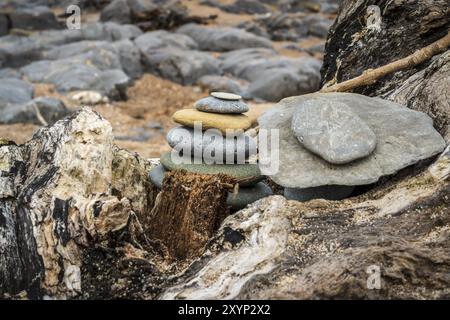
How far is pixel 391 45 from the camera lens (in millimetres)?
5855

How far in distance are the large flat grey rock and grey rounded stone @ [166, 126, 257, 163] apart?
0.20 metres

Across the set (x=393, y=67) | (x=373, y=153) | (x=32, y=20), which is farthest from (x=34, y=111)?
(x=32, y=20)

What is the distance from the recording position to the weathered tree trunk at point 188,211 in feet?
12.4

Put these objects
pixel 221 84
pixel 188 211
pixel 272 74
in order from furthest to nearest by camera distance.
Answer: pixel 272 74 < pixel 221 84 < pixel 188 211

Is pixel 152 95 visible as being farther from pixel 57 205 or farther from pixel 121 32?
pixel 57 205

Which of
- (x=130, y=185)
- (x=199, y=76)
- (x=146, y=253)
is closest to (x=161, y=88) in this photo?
(x=199, y=76)

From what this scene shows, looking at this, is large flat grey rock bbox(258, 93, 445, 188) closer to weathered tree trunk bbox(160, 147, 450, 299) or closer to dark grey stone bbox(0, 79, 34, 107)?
weathered tree trunk bbox(160, 147, 450, 299)

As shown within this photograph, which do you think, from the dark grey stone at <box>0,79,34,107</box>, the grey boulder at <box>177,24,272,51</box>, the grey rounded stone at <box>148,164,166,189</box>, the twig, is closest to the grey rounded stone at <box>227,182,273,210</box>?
the grey rounded stone at <box>148,164,166,189</box>

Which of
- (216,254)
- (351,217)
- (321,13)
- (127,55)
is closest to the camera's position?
(216,254)

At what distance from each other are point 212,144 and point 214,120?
0.18 metres

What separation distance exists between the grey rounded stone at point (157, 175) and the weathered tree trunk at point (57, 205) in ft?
0.70

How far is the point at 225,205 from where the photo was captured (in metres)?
3.93
